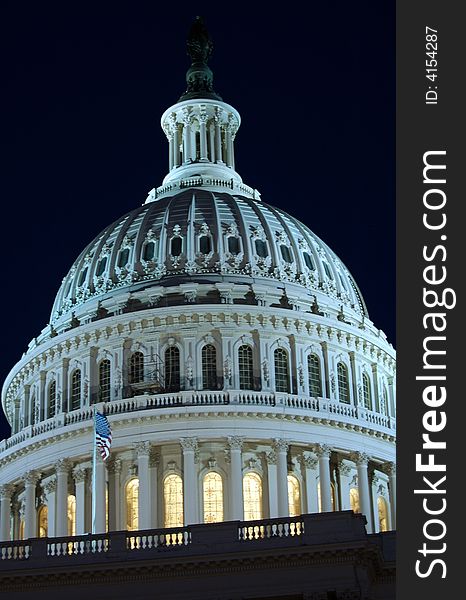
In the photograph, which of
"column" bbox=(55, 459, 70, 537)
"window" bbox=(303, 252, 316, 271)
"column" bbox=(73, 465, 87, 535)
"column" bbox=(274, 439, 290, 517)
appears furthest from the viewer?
"window" bbox=(303, 252, 316, 271)

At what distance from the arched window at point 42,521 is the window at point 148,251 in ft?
53.8

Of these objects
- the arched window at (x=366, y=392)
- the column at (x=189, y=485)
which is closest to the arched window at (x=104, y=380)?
the column at (x=189, y=485)

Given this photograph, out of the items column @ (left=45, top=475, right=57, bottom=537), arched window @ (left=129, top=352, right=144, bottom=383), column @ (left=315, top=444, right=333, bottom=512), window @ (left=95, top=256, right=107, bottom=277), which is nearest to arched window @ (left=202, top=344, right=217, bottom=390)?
arched window @ (left=129, top=352, right=144, bottom=383)

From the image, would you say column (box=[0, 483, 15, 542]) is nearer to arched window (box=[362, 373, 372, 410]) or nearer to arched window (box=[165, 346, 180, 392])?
arched window (box=[165, 346, 180, 392])

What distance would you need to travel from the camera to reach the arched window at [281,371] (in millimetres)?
83000

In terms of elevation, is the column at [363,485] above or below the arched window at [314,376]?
below

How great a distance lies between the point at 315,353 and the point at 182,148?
947 inches

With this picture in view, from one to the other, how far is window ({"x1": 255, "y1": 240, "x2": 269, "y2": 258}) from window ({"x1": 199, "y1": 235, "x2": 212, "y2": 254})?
2946 mm

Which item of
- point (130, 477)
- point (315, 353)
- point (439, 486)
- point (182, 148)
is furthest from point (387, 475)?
point (439, 486)

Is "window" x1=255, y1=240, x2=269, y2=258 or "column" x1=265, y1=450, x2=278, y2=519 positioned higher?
"window" x1=255, y1=240, x2=269, y2=258

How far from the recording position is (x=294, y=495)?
80.7m

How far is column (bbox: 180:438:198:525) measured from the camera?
76.9 metres

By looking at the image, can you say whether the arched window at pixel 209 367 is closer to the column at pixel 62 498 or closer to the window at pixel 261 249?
the window at pixel 261 249

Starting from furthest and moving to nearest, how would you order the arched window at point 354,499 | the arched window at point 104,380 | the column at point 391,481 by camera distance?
the column at point 391,481
the arched window at point 104,380
the arched window at point 354,499
